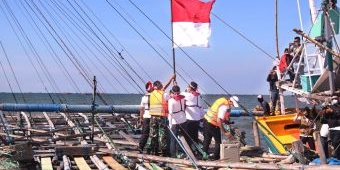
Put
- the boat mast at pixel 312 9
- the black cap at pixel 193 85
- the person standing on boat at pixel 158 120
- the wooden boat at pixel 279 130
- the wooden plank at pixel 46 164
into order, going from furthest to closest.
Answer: the wooden boat at pixel 279 130 → the boat mast at pixel 312 9 → the person standing on boat at pixel 158 120 → the black cap at pixel 193 85 → the wooden plank at pixel 46 164

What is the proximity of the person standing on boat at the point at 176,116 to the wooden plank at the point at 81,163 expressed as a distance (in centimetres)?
235

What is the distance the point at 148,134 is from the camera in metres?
13.7

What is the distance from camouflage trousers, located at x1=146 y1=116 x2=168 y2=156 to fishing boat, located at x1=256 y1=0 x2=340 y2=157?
4433 mm

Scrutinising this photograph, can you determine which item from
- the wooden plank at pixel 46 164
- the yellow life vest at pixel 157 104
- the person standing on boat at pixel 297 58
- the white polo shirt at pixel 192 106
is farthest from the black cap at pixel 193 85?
the person standing on boat at pixel 297 58

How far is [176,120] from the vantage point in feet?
42.9

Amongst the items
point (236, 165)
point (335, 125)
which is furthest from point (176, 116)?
point (335, 125)

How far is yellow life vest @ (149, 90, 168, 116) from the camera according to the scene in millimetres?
13242

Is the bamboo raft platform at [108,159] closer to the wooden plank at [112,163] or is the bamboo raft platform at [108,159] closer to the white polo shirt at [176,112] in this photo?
the wooden plank at [112,163]

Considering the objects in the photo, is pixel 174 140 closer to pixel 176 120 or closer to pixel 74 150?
pixel 176 120

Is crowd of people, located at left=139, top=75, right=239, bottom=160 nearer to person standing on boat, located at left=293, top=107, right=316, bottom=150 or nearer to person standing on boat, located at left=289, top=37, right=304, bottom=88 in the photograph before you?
person standing on boat, located at left=293, top=107, right=316, bottom=150

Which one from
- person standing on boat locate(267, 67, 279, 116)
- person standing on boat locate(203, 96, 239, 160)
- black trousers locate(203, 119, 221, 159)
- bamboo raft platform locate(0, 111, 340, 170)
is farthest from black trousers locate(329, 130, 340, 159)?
person standing on boat locate(267, 67, 279, 116)

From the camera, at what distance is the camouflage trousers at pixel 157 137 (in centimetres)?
1342

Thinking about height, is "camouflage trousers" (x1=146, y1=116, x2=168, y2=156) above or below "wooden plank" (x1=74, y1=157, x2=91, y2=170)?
above

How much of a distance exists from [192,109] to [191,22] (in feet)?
9.41
